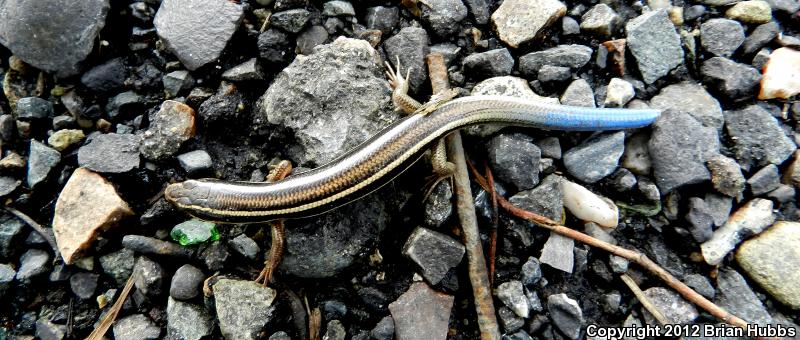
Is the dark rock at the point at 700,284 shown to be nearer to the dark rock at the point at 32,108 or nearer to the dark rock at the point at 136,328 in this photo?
the dark rock at the point at 136,328

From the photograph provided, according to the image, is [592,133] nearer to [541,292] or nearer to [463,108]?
[463,108]

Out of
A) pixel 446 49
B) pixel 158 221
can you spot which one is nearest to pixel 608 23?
pixel 446 49

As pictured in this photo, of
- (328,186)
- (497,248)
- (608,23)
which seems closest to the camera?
(328,186)

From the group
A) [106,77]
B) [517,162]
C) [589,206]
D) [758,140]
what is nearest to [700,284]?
[589,206]

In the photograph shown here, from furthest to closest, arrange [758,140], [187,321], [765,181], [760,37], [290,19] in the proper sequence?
[760,37] → [290,19] → [758,140] → [765,181] → [187,321]

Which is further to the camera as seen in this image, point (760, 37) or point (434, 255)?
point (760, 37)

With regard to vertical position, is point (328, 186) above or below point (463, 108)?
below

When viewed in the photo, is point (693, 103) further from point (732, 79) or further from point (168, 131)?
point (168, 131)

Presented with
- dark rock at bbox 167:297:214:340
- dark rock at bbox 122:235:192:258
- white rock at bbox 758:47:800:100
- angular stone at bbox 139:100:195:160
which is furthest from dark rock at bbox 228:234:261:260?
white rock at bbox 758:47:800:100
